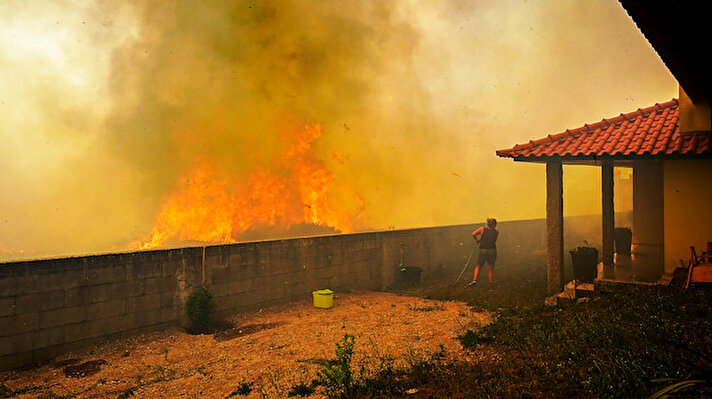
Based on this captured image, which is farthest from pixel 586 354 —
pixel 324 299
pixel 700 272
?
pixel 324 299

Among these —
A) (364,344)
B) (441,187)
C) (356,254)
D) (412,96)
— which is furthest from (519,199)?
(364,344)

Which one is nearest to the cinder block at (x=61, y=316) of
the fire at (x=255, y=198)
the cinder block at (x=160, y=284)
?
the cinder block at (x=160, y=284)

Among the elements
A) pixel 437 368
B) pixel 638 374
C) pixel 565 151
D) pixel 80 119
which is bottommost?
pixel 437 368

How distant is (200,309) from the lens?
29.6 feet

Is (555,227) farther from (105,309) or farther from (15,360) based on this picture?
(15,360)

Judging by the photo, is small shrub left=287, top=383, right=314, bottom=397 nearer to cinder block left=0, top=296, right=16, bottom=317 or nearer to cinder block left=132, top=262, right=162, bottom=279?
cinder block left=132, top=262, right=162, bottom=279

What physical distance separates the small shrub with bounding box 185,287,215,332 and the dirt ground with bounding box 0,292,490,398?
1.30 ft

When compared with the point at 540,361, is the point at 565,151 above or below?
above

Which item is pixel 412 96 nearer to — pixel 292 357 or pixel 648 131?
pixel 648 131

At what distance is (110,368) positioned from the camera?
680cm

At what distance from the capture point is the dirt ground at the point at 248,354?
5.89 meters

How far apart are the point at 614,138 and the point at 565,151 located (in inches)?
52.8

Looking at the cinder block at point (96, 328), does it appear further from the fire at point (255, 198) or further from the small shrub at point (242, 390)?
the fire at point (255, 198)

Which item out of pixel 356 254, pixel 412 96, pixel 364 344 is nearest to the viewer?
pixel 364 344
